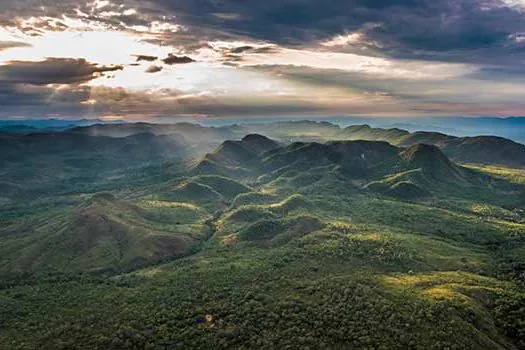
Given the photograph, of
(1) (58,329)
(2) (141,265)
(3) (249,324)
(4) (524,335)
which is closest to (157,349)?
(3) (249,324)

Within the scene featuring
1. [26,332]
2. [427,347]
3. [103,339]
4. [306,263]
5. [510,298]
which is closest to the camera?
[427,347]

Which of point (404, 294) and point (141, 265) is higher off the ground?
point (404, 294)

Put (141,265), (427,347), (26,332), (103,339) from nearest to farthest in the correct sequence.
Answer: (427,347) < (103,339) < (26,332) < (141,265)

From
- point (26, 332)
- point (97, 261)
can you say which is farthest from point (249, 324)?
point (97, 261)

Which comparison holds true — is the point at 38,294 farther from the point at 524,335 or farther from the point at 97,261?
the point at 524,335

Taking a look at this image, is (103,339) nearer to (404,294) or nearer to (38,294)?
(38,294)

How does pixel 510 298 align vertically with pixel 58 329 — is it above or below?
above

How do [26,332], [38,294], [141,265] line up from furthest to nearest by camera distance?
[141,265], [38,294], [26,332]

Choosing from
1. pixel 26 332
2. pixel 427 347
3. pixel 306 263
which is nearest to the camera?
pixel 427 347

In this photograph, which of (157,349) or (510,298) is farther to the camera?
(510,298)
